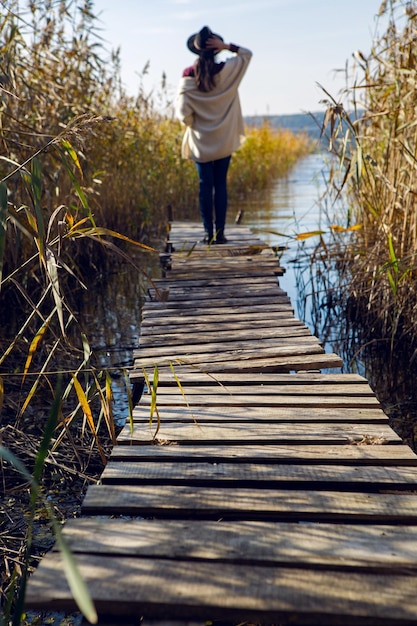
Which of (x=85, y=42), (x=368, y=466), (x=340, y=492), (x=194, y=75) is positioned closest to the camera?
(x=340, y=492)

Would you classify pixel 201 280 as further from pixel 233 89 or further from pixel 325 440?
pixel 325 440

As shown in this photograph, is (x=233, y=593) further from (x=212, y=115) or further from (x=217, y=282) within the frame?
(x=212, y=115)

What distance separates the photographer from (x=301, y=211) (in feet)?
34.1

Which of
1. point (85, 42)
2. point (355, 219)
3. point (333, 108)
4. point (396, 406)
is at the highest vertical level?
point (85, 42)

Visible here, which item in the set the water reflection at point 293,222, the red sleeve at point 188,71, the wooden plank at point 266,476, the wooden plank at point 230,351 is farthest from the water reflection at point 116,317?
the red sleeve at point 188,71

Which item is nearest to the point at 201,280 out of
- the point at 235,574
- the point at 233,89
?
the point at 233,89

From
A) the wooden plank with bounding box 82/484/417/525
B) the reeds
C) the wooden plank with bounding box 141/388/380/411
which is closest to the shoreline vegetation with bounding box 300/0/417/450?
the reeds

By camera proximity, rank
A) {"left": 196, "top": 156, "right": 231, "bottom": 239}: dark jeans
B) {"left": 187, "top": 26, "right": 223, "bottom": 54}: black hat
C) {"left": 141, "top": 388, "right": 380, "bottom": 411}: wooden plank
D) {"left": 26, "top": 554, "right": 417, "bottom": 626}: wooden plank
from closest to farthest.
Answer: {"left": 26, "top": 554, "right": 417, "bottom": 626}: wooden plank
{"left": 141, "top": 388, "right": 380, "bottom": 411}: wooden plank
{"left": 187, "top": 26, "right": 223, "bottom": 54}: black hat
{"left": 196, "top": 156, "right": 231, "bottom": 239}: dark jeans

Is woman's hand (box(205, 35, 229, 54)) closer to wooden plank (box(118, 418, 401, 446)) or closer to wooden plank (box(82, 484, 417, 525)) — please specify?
wooden plank (box(118, 418, 401, 446))

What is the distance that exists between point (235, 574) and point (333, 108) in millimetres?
2773

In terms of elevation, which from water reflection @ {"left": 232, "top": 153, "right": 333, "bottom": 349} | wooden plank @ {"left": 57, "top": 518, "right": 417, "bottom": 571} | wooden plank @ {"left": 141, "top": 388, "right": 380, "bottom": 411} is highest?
wooden plank @ {"left": 57, "top": 518, "right": 417, "bottom": 571}

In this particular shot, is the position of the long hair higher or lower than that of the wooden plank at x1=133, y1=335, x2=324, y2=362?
higher

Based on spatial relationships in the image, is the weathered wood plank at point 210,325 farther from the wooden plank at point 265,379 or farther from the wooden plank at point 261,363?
the wooden plank at point 265,379

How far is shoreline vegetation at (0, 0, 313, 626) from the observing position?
209 cm
